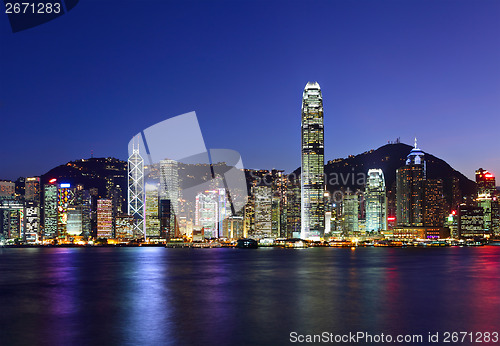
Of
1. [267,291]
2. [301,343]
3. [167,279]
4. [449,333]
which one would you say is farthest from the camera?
[167,279]

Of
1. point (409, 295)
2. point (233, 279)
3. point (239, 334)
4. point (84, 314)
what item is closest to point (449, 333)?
point (239, 334)

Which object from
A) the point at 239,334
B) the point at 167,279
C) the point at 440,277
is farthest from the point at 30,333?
the point at 440,277

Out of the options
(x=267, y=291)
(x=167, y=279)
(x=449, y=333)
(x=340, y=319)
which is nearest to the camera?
(x=449, y=333)

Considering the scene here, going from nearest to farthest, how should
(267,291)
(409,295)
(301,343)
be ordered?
(301,343)
(409,295)
(267,291)

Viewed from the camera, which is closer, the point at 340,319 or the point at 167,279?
the point at 340,319

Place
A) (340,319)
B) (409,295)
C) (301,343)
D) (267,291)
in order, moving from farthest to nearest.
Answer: (267,291), (409,295), (340,319), (301,343)

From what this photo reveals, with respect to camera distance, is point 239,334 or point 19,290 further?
point 19,290

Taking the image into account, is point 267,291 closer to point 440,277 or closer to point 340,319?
point 340,319

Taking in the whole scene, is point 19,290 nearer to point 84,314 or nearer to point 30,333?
point 84,314

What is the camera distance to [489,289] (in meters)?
54.9

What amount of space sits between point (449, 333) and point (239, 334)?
38.0ft

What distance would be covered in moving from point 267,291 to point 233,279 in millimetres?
14688

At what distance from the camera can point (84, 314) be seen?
38.1 m

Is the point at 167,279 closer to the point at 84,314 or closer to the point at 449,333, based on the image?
the point at 84,314
